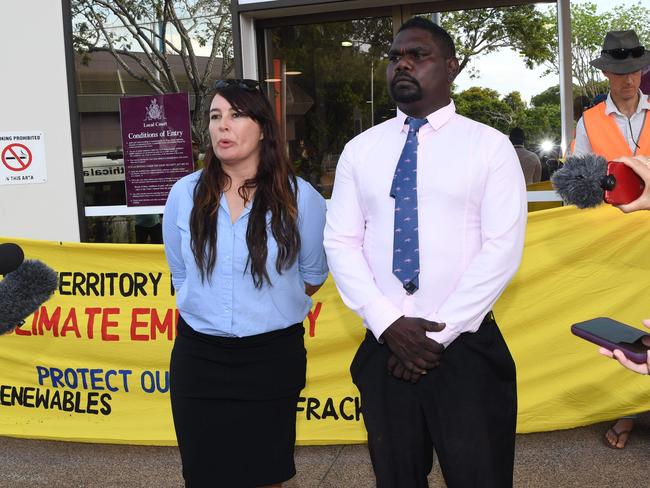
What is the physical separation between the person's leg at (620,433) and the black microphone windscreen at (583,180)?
8.48 feet

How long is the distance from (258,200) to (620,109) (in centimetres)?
232

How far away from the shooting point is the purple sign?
6.22m

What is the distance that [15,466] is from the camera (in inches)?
189

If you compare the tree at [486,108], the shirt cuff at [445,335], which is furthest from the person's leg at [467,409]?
the tree at [486,108]

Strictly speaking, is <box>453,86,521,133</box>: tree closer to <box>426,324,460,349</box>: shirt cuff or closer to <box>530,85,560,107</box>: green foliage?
<box>530,85,560,107</box>: green foliage

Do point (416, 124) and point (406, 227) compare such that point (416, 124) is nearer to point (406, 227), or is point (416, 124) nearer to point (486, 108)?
point (406, 227)

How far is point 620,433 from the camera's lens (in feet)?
15.0

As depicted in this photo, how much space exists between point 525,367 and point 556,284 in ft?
1.65

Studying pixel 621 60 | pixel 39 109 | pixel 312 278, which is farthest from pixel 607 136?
pixel 39 109

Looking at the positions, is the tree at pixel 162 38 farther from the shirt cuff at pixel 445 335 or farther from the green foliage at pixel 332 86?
the shirt cuff at pixel 445 335

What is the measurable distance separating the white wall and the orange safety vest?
153 inches

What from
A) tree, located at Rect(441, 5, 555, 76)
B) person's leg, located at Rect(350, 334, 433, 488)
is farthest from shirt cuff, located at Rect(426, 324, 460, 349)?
tree, located at Rect(441, 5, 555, 76)

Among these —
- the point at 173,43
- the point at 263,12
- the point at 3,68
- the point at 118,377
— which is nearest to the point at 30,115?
the point at 3,68

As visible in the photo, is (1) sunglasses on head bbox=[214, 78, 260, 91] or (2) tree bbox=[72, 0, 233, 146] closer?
(1) sunglasses on head bbox=[214, 78, 260, 91]
